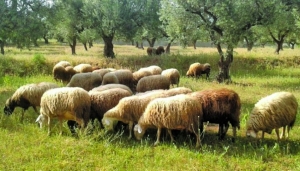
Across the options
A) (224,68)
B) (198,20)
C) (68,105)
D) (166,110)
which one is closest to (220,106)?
(166,110)

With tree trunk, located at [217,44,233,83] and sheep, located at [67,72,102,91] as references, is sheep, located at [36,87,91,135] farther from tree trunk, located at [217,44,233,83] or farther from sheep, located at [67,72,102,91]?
tree trunk, located at [217,44,233,83]

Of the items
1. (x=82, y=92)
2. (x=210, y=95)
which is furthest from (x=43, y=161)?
(x=210, y=95)

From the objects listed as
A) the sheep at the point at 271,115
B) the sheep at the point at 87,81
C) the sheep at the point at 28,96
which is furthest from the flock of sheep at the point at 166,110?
the sheep at the point at 87,81

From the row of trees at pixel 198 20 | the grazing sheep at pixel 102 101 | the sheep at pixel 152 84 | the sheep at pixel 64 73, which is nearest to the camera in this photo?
the grazing sheep at pixel 102 101

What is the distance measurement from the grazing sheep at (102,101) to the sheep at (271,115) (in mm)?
3237

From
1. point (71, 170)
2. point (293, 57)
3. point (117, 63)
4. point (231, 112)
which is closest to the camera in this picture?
point (71, 170)

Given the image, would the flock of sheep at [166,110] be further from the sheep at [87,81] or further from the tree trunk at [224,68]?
the tree trunk at [224,68]

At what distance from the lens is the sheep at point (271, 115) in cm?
714

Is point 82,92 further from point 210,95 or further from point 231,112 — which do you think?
point 231,112

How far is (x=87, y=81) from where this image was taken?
1170 centimetres

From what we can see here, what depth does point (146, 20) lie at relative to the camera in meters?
24.7

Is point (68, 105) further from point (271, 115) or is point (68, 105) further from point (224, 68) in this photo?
point (224, 68)

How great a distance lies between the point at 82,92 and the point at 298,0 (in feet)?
66.2

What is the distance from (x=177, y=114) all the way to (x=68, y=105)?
2441 mm
